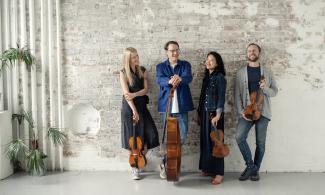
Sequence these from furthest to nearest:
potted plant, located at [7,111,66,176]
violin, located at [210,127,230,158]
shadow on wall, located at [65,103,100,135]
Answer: shadow on wall, located at [65,103,100,135], potted plant, located at [7,111,66,176], violin, located at [210,127,230,158]

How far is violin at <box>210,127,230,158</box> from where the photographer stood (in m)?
4.86

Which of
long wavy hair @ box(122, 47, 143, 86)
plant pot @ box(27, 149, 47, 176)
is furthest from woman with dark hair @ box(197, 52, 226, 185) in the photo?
plant pot @ box(27, 149, 47, 176)

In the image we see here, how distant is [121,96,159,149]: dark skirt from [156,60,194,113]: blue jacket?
0.25 metres

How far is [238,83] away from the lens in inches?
204

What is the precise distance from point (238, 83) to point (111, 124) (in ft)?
6.39

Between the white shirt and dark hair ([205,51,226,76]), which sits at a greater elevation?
dark hair ([205,51,226,76])

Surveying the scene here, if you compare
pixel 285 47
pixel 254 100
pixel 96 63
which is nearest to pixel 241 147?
pixel 254 100

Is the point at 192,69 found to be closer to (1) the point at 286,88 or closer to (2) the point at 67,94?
(1) the point at 286,88

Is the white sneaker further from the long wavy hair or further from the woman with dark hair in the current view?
the long wavy hair

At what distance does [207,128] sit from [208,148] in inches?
10.5

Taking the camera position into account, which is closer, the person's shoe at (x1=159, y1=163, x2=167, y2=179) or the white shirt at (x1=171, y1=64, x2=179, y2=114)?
the white shirt at (x1=171, y1=64, x2=179, y2=114)

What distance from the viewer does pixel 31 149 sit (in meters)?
5.58

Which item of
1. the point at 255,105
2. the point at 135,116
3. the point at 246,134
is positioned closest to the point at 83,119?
the point at 135,116

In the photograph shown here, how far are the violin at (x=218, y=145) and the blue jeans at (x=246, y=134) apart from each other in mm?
361
